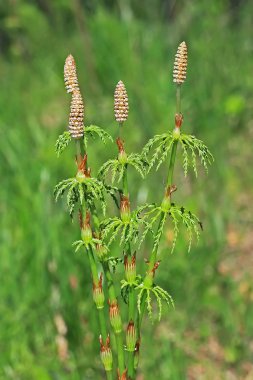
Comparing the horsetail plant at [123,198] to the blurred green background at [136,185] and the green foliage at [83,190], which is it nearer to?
the green foliage at [83,190]

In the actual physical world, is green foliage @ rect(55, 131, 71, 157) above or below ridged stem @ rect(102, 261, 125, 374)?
above

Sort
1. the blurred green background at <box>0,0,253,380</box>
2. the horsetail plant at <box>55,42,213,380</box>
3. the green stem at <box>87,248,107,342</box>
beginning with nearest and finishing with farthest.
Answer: the horsetail plant at <box>55,42,213,380</box>
the green stem at <box>87,248,107,342</box>
the blurred green background at <box>0,0,253,380</box>

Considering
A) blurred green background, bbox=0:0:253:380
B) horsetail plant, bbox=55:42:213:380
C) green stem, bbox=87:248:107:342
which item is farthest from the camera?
blurred green background, bbox=0:0:253:380

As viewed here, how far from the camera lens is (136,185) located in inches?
127

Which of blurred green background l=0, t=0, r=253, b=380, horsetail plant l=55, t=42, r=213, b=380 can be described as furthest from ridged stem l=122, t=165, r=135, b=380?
blurred green background l=0, t=0, r=253, b=380

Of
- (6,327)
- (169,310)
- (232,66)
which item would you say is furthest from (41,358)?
(232,66)

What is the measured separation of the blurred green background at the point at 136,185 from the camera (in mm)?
2389

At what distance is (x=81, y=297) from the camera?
2.53 m

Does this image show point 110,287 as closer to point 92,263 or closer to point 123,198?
point 92,263

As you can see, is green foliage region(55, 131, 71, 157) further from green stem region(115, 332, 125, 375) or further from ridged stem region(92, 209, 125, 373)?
green stem region(115, 332, 125, 375)

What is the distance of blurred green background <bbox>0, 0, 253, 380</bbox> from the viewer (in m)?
2.39

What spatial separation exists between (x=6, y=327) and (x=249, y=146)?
8.04ft

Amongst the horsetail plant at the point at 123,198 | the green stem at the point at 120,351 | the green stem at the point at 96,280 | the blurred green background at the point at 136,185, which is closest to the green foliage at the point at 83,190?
the horsetail plant at the point at 123,198

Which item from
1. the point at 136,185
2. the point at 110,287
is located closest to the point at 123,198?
the point at 110,287
